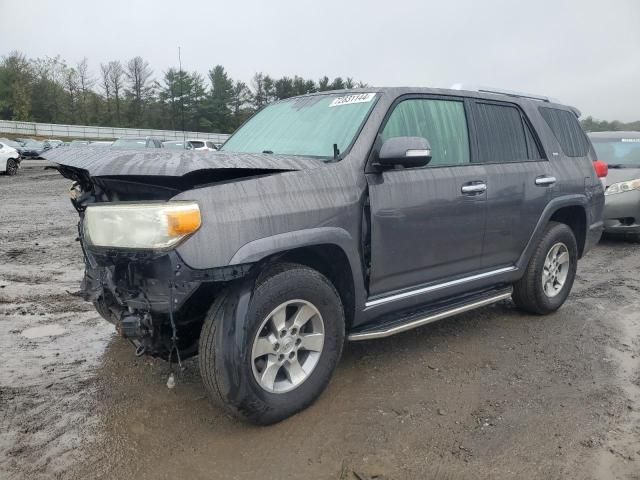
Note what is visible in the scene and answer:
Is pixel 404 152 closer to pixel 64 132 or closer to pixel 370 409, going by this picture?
pixel 370 409

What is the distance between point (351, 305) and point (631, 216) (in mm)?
7027

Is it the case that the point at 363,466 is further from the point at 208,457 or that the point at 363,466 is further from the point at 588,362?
the point at 588,362

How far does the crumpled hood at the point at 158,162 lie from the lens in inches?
103

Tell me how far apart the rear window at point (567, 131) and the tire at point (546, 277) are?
0.75 m

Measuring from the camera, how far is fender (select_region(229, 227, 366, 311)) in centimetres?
275

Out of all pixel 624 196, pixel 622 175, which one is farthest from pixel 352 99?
pixel 622 175

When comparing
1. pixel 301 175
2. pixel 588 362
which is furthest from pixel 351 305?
pixel 588 362

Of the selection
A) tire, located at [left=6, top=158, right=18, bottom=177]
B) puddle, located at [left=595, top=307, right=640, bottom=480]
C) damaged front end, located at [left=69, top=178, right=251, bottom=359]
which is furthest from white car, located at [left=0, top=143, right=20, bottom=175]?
puddle, located at [left=595, top=307, right=640, bottom=480]

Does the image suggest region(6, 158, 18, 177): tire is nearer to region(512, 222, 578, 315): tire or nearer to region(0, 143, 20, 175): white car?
region(0, 143, 20, 175): white car

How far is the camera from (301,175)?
310 centimetres

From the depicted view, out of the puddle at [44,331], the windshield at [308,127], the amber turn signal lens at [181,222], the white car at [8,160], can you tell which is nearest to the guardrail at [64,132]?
the white car at [8,160]

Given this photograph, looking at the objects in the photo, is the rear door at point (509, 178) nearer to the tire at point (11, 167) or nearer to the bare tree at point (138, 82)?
the tire at point (11, 167)

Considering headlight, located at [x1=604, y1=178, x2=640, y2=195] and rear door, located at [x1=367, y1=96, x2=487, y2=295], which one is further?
headlight, located at [x1=604, y1=178, x2=640, y2=195]

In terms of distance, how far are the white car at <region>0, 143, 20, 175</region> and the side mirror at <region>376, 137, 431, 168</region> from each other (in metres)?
21.7
